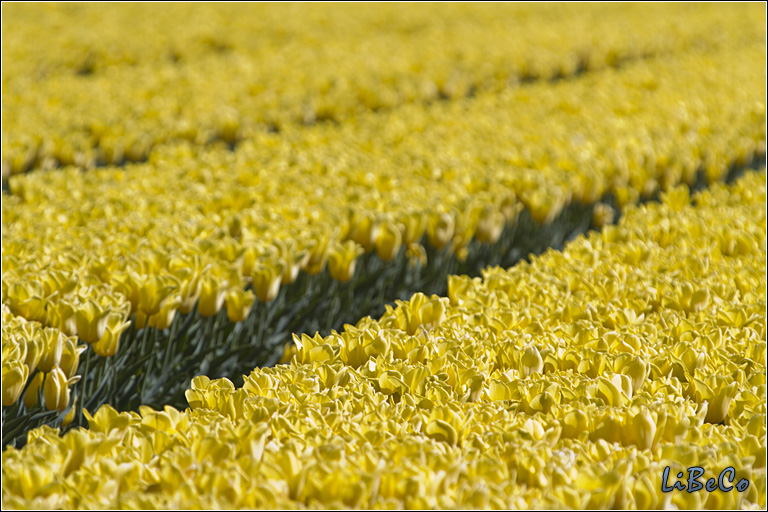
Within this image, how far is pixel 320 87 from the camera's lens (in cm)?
763

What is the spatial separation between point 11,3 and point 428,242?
35.2 feet

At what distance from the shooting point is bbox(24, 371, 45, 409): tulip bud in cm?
236

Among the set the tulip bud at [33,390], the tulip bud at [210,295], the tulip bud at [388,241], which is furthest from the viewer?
the tulip bud at [388,241]

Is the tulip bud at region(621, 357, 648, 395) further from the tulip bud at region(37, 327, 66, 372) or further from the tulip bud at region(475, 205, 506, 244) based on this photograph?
the tulip bud at region(475, 205, 506, 244)

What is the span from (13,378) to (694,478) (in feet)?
5.93

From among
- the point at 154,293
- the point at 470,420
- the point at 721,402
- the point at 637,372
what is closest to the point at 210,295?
the point at 154,293

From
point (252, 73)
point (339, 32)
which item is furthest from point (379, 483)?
point (339, 32)

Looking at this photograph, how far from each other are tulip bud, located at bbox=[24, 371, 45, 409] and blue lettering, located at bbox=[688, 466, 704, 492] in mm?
1890

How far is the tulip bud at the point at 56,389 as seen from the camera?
7.35 ft

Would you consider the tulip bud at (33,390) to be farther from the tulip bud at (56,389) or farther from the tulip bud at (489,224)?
the tulip bud at (489,224)

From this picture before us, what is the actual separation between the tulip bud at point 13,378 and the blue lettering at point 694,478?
1774mm

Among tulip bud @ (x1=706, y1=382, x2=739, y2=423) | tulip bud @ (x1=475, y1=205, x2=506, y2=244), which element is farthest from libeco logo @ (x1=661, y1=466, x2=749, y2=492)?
tulip bud @ (x1=475, y1=205, x2=506, y2=244)

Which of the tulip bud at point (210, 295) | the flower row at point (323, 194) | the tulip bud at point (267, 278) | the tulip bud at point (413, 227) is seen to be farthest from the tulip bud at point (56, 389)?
the tulip bud at point (413, 227)

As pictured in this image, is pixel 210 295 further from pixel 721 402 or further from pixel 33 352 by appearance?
pixel 721 402
